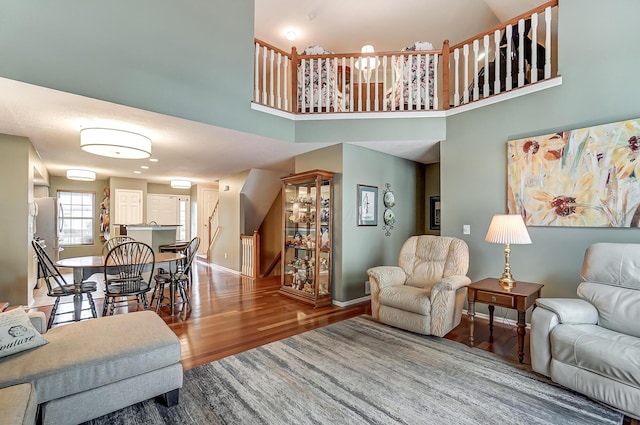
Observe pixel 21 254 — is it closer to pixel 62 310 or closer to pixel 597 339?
pixel 62 310

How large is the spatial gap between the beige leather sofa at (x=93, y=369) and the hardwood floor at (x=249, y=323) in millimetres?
677

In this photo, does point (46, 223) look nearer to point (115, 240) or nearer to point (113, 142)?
point (115, 240)

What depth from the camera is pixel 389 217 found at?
15.7ft

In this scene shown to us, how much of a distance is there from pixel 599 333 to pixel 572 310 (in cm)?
20

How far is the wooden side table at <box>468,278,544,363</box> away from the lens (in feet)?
8.34

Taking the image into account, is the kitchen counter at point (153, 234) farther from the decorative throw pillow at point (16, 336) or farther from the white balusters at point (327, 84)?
the white balusters at point (327, 84)

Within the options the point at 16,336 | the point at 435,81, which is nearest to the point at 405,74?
the point at 435,81

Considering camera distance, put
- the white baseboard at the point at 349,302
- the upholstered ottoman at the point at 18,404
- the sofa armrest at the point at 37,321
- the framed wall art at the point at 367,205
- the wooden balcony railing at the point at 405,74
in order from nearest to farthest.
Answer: the upholstered ottoman at the point at 18,404, the sofa armrest at the point at 37,321, the wooden balcony railing at the point at 405,74, the white baseboard at the point at 349,302, the framed wall art at the point at 367,205

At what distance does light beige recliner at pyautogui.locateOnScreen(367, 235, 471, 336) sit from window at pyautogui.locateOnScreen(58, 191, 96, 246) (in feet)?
25.9

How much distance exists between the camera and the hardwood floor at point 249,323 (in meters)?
2.80

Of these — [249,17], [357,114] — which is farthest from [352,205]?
[249,17]

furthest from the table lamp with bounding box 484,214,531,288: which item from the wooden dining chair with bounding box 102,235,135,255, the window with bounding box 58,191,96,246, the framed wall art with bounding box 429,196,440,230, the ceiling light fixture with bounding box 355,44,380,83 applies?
the window with bounding box 58,191,96,246

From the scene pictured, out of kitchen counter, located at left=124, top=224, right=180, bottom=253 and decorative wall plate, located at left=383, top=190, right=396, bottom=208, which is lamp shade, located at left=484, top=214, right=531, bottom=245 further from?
kitchen counter, located at left=124, top=224, right=180, bottom=253

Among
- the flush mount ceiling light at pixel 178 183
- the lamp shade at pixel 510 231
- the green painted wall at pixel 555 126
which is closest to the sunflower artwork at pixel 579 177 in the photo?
the green painted wall at pixel 555 126
